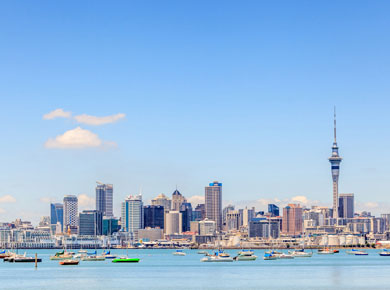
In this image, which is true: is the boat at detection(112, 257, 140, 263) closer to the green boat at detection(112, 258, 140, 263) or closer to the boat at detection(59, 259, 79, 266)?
the green boat at detection(112, 258, 140, 263)

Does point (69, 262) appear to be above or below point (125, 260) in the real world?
above

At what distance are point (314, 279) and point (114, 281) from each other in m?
28.8

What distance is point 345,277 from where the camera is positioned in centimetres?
12250

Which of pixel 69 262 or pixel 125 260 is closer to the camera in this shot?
pixel 69 262

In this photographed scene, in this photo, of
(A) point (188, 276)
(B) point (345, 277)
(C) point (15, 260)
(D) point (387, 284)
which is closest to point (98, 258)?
(C) point (15, 260)

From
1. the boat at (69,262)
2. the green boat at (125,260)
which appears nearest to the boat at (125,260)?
the green boat at (125,260)

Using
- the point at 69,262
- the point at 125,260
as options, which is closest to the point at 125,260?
the point at 125,260

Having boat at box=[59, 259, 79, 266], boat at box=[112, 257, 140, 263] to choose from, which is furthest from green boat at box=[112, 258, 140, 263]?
boat at box=[59, 259, 79, 266]

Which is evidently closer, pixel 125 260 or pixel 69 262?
pixel 69 262

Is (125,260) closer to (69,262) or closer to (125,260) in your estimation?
(125,260)

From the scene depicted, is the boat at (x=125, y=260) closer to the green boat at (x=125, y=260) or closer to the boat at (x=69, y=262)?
the green boat at (x=125, y=260)

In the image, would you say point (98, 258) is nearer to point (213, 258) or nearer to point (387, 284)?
point (213, 258)

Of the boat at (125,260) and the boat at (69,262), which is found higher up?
the boat at (69,262)

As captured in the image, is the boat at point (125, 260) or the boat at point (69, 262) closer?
the boat at point (69, 262)
